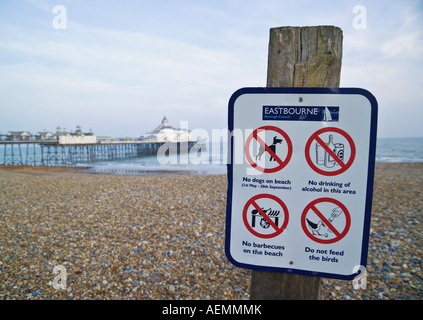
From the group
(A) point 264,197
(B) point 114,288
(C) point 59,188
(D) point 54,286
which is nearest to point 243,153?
(A) point 264,197

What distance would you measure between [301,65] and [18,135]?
7193 centimetres

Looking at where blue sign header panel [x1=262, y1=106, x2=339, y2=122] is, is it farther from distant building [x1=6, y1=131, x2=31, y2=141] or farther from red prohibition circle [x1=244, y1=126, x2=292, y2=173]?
distant building [x1=6, y1=131, x2=31, y2=141]

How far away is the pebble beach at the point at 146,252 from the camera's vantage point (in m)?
3.48

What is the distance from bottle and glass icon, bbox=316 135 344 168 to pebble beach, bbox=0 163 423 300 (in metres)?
2.94

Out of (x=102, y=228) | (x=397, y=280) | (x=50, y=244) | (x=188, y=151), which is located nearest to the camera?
(x=397, y=280)

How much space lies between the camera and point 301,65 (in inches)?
48.4

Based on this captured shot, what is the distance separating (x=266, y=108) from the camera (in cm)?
126

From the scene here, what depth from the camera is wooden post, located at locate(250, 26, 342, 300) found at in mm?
1209

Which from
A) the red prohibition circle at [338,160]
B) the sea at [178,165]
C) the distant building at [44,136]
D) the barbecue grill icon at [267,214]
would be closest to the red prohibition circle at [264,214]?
the barbecue grill icon at [267,214]

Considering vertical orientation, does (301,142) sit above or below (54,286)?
above

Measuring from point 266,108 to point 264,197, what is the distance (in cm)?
48

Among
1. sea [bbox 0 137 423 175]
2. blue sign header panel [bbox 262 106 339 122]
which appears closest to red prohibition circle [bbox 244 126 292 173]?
blue sign header panel [bbox 262 106 339 122]

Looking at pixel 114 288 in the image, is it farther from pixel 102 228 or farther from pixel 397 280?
pixel 397 280

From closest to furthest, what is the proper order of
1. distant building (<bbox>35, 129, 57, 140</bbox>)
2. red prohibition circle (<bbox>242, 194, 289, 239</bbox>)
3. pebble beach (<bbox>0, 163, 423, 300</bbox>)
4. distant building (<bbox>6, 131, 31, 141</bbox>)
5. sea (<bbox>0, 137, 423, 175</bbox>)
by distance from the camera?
red prohibition circle (<bbox>242, 194, 289, 239</bbox>) < pebble beach (<bbox>0, 163, 423, 300</bbox>) < sea (<bbox>0, 137, 423, 175</bbox>) < distant building (<bbox>6, 131, 31, 141</bbox>) < distant building (<bbox>35, 129, 57, 140</bbox>)
